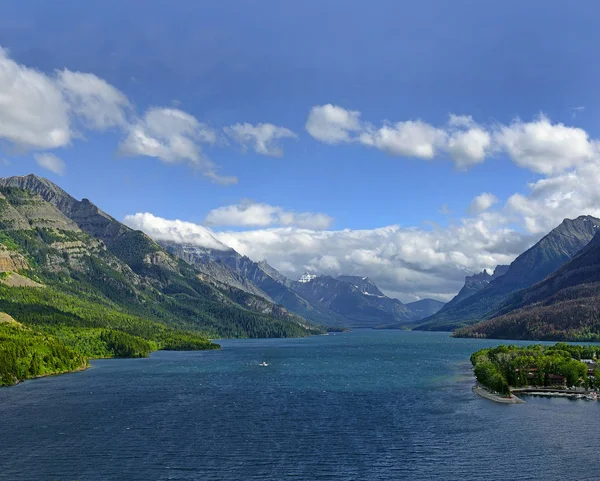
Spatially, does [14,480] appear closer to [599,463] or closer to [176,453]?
[176,453]

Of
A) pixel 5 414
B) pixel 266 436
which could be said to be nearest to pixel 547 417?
pixel 266 436

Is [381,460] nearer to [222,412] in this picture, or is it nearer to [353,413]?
[353,413]

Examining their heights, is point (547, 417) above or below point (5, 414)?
above

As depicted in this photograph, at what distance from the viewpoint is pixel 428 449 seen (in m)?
123

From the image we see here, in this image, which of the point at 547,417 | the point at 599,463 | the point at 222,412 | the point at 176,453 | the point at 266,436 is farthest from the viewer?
the point at 222,412

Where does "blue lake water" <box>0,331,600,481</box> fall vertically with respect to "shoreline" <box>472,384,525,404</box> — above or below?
below

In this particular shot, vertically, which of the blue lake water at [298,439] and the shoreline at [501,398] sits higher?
the shoreline at [501,398]

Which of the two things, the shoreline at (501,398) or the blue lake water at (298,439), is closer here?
the blue lake water at (298,439)

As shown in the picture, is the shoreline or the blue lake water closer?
the blue lake water

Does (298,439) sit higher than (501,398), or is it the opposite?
(501,398)

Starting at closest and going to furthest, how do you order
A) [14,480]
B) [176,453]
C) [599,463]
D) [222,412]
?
[14,480]
[599,463]
[176,453]
[222,412]

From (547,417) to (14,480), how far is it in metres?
134

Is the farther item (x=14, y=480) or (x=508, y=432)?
(x=508, y=432)

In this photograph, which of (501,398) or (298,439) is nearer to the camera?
(298,439)
